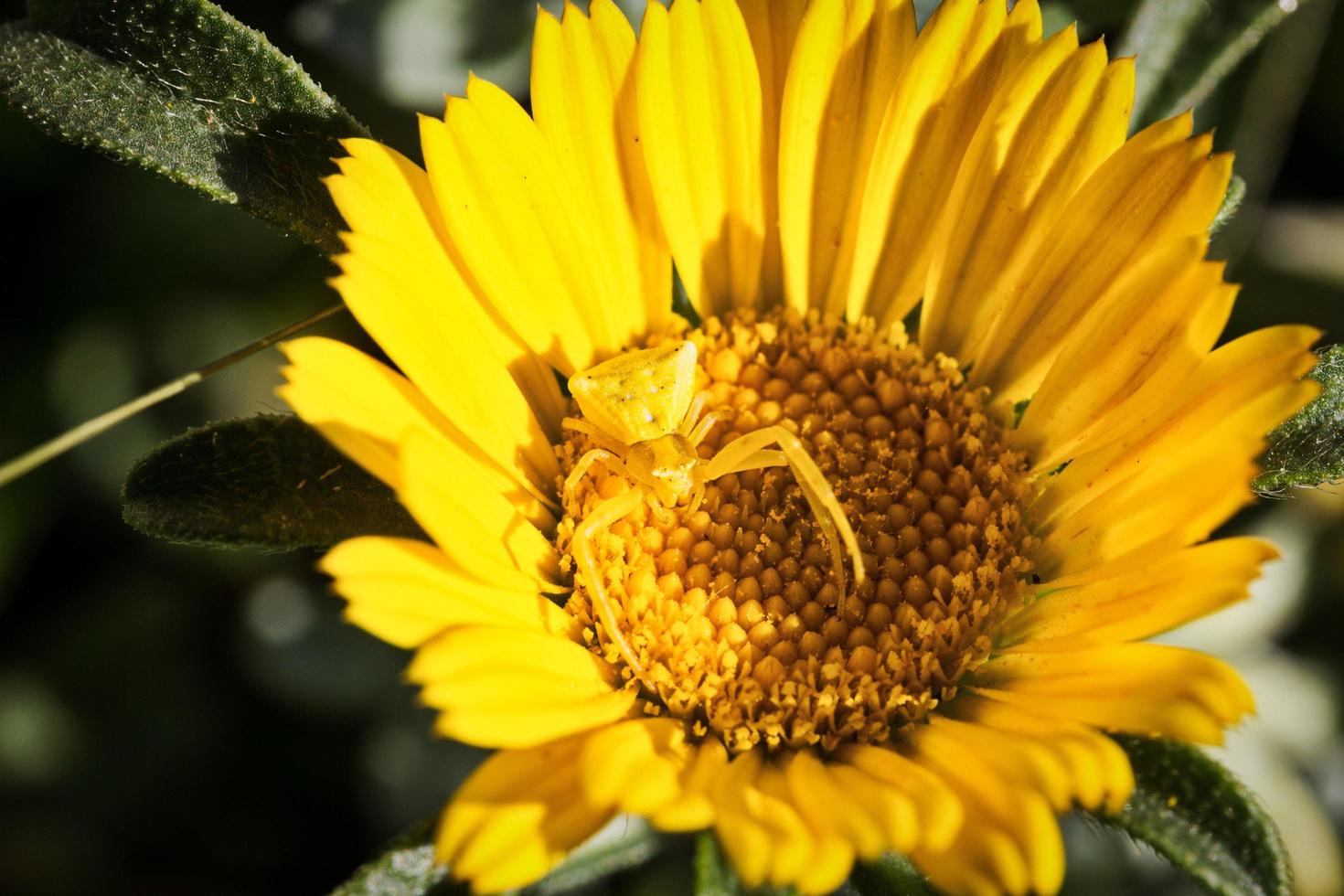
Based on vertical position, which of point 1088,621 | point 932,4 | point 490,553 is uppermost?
point 932,4

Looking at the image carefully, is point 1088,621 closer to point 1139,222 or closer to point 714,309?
point 1139,222

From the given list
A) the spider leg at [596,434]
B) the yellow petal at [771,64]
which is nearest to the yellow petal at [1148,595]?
the spider leg at [596,434]

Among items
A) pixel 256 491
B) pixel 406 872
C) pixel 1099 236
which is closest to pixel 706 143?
pixel 1099 236

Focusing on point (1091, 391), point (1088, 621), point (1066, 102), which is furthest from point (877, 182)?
point (1088, 621)

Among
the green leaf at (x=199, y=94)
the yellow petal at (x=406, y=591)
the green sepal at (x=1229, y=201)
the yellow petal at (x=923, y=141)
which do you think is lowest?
the yellow petal at (x=406, y=591)

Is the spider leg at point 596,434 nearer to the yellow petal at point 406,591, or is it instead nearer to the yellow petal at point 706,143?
the yellow petal at point 706,143

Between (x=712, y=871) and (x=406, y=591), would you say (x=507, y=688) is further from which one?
(x=712, y=871)

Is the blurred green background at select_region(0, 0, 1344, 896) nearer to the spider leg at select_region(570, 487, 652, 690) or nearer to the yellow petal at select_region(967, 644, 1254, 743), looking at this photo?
the spider leg at select_region(570, 487, 652, 690)
